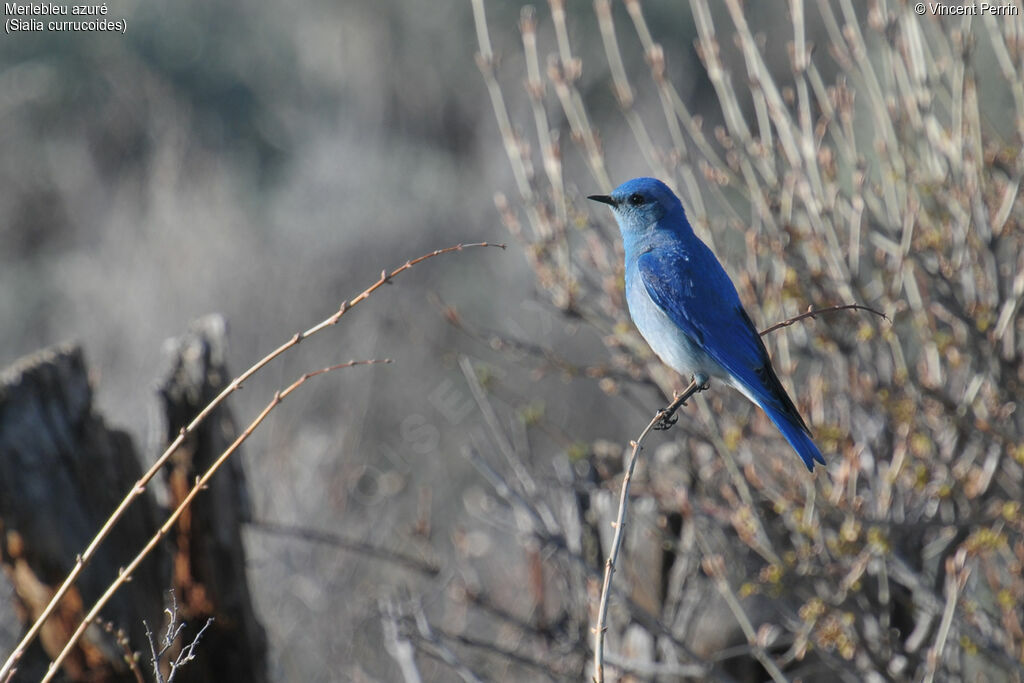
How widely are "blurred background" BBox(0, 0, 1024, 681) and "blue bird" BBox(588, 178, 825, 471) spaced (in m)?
0.36

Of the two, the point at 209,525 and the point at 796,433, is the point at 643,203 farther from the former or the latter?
the point at 209,525

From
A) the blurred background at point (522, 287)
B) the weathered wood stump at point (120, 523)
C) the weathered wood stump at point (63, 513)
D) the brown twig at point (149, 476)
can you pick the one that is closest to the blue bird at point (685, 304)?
the blurred background at point (522, 287)

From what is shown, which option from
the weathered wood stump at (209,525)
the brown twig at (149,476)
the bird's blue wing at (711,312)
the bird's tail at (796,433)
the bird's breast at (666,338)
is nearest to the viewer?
the brown twig at (149,476)

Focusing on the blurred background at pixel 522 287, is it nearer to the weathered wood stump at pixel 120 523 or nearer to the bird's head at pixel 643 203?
the weathered wood stump at pixel 120 523

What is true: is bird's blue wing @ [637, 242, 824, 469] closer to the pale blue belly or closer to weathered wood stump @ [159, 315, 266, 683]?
the pale blue belly

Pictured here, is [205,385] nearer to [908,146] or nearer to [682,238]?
[682,238]

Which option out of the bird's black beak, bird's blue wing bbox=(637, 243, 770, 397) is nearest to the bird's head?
the bird's black beak

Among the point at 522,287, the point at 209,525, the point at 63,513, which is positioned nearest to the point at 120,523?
the point at 63,513

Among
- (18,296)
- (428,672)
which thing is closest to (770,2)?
(18,296)

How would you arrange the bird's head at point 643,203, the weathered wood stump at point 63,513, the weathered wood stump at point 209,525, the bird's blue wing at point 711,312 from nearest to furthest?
1. the bird's blue wing at point 711,312
2. the bird's head at point 643,203
3. the weathered wood stump at point 63,513
4. the weathered wood stump at point 209,525

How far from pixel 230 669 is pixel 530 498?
1257 mm

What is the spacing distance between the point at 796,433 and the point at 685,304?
0.56 m

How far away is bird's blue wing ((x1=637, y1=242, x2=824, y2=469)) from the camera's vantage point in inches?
132

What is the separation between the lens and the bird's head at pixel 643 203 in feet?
12.0
